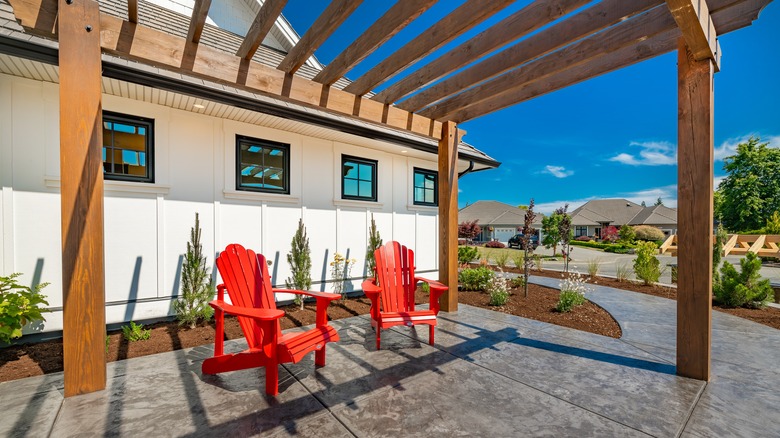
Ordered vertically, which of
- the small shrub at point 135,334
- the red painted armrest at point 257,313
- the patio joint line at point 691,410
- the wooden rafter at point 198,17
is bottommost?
the small shrub at point 135,334

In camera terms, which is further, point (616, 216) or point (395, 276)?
point (616, 216)

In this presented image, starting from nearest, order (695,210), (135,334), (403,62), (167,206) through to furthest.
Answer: (695,210) → (403,62) → (135,334) → (167,206)

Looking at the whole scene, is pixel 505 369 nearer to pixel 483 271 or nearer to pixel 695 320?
pixel 695 320

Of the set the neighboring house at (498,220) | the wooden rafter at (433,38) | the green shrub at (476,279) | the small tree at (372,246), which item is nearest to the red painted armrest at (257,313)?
the wooden rafter at (433,38)

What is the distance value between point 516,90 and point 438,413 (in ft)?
11.6

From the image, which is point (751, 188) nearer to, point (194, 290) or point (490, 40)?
point (490, 40)

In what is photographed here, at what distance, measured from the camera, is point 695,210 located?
2.48 m

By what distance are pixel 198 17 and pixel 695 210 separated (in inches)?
163

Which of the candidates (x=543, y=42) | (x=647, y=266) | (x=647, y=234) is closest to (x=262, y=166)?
(x=543, y=42)

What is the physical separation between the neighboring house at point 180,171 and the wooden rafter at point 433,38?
1615 mm

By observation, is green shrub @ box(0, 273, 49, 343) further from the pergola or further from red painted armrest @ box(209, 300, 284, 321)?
red painted armrest @ box(209, 300, 284, 321)

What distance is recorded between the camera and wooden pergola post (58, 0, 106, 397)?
2.15 metres

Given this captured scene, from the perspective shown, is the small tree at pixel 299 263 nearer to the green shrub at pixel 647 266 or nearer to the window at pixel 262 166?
the window at pixel 262 166

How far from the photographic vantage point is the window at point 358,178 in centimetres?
580
